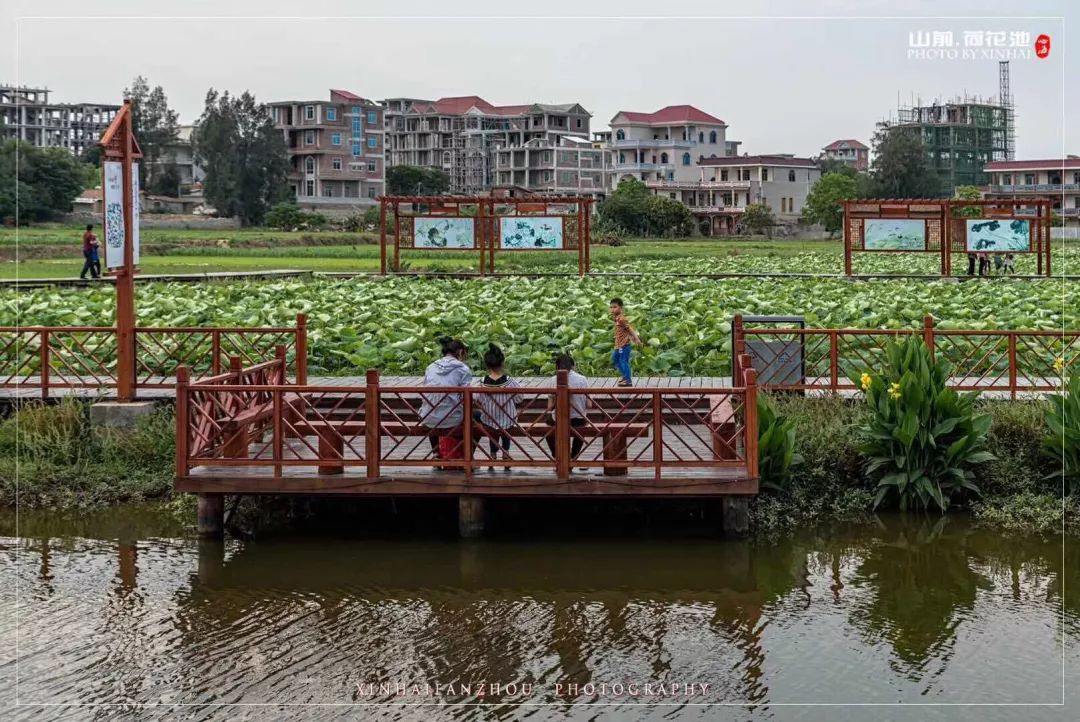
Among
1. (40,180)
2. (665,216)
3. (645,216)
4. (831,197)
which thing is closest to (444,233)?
(40,180)

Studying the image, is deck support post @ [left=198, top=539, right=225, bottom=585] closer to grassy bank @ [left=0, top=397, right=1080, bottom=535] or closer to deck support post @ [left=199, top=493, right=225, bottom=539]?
deck support post @ [left=199, top=493, right=225, bottom=539]

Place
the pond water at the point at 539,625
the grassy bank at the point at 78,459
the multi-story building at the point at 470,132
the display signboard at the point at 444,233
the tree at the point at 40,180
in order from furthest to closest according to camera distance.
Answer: the multi-story building at the point at 470,132
the tree at the point at 40,180
the display signboard at the point at 444,233
the grassy bank at the point at 78,459
the pond water at the point at 539,625

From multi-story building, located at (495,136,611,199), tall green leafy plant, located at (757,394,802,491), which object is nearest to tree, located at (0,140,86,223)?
multi-story building, located at (495,136,611,199)

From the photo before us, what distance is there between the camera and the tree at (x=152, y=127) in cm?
9369

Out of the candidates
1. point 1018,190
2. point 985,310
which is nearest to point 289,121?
point 1018,190

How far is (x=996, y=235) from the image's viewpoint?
35781 millimetres

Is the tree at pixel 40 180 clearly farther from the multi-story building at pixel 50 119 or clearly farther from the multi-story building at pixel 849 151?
the multi-story building at pixel 849 151

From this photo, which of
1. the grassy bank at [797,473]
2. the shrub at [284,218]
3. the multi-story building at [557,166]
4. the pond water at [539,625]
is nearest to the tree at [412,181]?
the multi-story building at [557,166]

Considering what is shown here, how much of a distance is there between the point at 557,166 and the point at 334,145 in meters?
21.6

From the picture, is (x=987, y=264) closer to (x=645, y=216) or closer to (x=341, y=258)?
(x=341, y=258)

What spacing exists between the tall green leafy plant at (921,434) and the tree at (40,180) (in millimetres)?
61992

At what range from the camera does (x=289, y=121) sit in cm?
10588

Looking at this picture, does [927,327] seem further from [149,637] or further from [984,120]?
[984,120]

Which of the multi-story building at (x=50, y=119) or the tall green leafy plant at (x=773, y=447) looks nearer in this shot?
the tall green leafy plant at (x=773, y=447)
